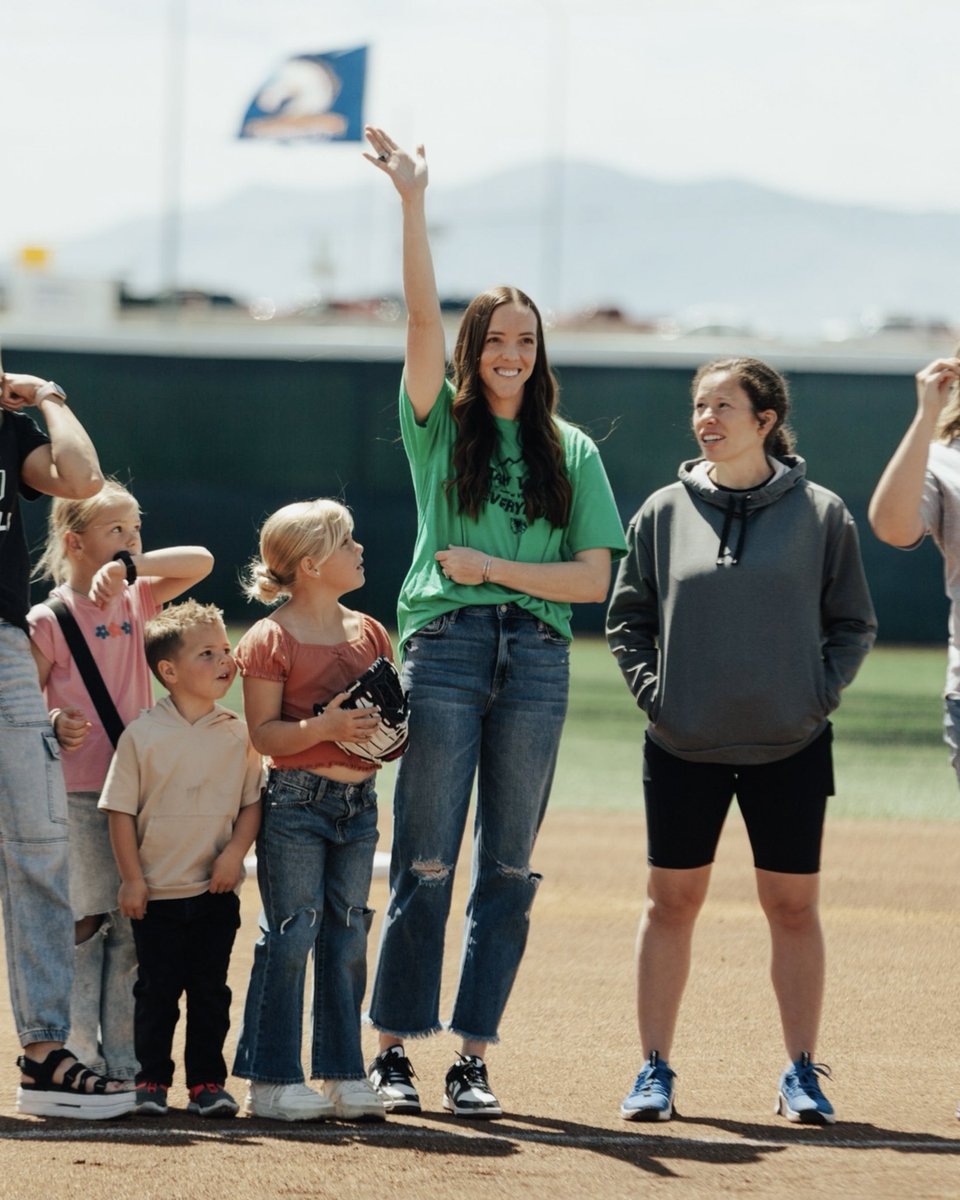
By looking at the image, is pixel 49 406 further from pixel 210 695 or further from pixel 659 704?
pixel 659 704

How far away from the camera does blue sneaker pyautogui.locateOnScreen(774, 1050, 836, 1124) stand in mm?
4543

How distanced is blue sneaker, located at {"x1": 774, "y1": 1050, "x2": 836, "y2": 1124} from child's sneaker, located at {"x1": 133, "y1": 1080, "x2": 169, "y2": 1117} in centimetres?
151

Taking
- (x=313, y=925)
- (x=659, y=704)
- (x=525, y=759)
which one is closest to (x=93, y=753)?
(x=313, y=925)

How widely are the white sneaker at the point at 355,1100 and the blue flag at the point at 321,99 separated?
2911 centimetres

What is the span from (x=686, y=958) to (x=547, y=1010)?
1295 millimetres

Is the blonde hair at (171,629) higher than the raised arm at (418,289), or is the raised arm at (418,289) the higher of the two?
the raised arm at (418,289)

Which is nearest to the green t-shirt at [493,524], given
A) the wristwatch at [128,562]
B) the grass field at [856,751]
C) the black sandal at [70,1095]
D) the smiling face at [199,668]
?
the smiling face at [199,668]

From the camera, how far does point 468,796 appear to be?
4.70 metres

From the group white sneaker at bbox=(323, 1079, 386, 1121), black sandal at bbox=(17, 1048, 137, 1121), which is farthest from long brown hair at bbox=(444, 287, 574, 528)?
black sandal at bbox=(17, 1048, 137, 1121)

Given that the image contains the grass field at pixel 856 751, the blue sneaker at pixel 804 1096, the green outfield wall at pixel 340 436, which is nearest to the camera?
the blue sneaker at pixel 804 1096

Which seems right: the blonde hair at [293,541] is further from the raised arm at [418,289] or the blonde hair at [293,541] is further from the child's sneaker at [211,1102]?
the child's sneaker at [211,1102]

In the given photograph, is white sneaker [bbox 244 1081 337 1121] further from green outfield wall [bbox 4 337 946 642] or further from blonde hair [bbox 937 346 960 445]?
green outfield wall [bbox 4 337 946 642]

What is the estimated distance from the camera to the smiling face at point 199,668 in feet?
15.2

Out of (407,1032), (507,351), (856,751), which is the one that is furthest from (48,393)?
(856,751)
